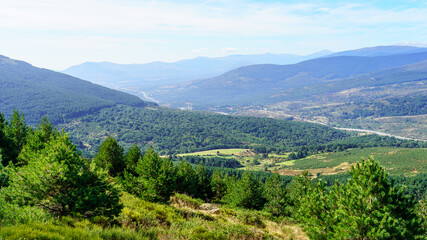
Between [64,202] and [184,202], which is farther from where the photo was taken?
[184,202]

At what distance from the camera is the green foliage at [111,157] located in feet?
133

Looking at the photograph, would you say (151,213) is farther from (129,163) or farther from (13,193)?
(129,163)

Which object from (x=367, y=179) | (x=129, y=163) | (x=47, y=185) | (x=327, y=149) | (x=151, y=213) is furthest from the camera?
(x=327, y=149)

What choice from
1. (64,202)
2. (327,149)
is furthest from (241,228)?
(327,149)

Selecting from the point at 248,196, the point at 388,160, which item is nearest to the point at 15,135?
the point at 248,196

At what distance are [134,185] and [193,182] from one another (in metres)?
24.9

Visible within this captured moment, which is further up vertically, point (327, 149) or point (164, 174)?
point (164, 174)

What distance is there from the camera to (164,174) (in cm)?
2834

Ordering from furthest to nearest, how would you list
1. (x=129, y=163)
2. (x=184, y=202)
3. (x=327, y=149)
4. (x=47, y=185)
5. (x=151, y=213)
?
(x=327, y=149) → (x=129, y=163) → (x=184, y=202) → (x=151, y=213) → (x=47, y=185)

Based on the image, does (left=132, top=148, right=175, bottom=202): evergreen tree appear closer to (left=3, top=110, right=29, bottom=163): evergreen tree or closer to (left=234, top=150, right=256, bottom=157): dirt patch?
(left=3, top=110, right=29, bottom=163): evergreen tree

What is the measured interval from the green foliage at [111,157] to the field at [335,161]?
3321 inches

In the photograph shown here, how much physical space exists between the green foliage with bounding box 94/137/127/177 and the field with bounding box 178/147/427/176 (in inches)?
3321

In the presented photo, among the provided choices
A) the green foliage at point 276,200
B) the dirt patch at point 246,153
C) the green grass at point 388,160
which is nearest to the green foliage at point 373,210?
the green foliage at point 276,200

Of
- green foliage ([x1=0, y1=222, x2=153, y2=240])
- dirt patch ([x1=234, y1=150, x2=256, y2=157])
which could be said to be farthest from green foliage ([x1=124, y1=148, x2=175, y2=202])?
dirt patch ([x1=234, y1=150, x2=256, y2=157])
